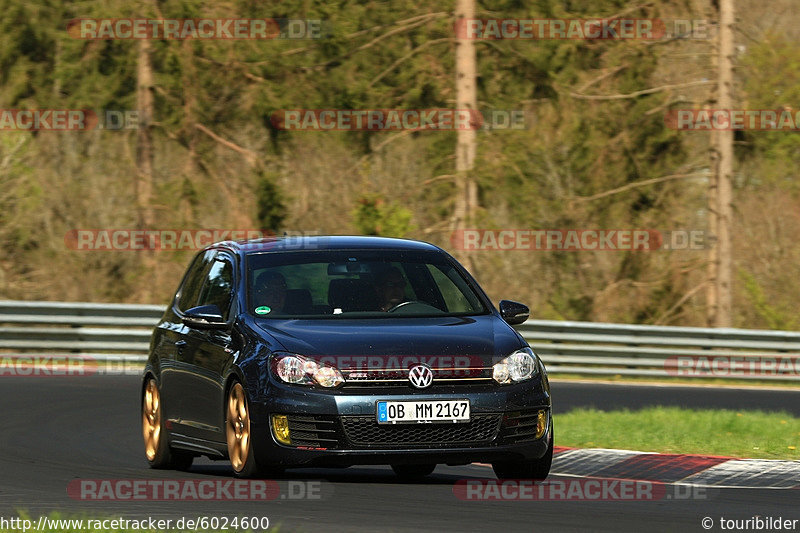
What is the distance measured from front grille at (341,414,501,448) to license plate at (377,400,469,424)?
0.04 m

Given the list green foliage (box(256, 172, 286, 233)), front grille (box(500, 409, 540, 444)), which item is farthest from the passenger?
green foliage (box(256, 172, 286, 233))

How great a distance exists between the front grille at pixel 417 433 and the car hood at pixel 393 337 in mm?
397

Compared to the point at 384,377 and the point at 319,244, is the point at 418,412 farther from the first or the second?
the point at 319,244

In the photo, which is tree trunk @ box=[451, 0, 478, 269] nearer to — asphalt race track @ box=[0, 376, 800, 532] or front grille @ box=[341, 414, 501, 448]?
asphalt race track @ box=[0, 376, 800, 532]

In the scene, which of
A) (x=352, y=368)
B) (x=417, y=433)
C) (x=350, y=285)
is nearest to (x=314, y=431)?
(x=352, y=368)

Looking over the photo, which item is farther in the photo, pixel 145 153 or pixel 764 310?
pixel 145 153

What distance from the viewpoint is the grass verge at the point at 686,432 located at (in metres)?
12.6

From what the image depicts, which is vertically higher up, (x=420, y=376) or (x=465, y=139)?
(x=465, y=139)

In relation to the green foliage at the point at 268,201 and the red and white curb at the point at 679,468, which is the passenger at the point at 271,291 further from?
the green foliage at the point at 268,201

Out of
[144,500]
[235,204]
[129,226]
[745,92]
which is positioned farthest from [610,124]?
[144,500]

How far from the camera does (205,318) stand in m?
10.4

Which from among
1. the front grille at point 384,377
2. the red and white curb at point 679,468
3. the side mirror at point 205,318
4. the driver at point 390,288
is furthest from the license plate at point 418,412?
the red and white curb at point 679,468

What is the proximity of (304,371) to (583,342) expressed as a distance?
51.0 ft

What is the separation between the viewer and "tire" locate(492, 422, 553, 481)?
10195 millimetres
